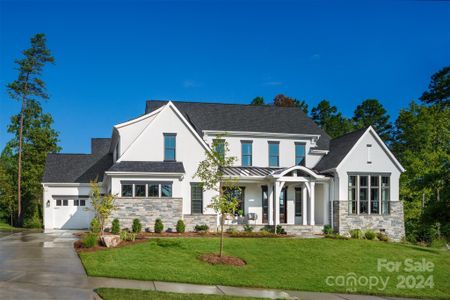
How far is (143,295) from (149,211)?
→ 14016 millimetres

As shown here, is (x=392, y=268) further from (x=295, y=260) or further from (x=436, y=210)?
(x=436, y=210)

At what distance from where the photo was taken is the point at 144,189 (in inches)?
1021

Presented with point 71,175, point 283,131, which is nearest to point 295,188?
point 283,131

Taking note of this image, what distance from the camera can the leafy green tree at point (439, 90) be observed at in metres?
45.2

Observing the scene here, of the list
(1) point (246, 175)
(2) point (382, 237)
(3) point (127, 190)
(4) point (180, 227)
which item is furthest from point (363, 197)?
(3) point (127, 190)

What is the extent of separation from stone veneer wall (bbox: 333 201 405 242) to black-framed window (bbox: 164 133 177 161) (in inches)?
410

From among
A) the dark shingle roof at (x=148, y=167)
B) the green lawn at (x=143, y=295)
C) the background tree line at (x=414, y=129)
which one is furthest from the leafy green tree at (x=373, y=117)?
the green lawn at (x=143, y=295)

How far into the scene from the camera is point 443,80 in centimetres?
4700

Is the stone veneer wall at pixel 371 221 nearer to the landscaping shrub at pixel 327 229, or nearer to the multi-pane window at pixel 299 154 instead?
the landscaping shrub at pixel 327 229

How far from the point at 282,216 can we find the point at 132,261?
1550 cm

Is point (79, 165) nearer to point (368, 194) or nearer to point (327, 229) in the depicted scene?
point (327, 229)

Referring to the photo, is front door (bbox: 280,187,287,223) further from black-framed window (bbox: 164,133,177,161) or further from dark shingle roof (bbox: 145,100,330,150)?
black-framed window (bbox: 164,133,177,161)

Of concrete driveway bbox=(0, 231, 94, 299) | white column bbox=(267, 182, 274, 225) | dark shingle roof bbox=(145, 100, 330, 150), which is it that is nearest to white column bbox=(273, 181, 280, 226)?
white column bbox=(267, 182, 274, 225)

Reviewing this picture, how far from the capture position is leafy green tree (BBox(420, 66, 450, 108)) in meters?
45.2
